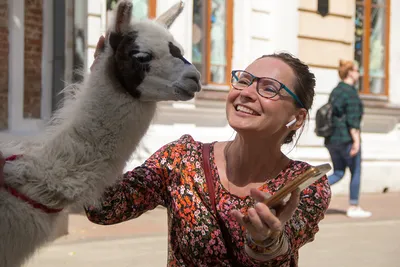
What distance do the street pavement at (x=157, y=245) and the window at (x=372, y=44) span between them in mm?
3868

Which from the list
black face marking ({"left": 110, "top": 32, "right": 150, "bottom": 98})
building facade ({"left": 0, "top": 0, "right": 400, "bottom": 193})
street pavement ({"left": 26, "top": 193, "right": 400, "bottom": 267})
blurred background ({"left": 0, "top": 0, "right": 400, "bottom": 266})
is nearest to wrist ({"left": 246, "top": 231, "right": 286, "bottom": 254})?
black face marking ({"left": 110, "top": 32, "right": 150, "bottom": 98})

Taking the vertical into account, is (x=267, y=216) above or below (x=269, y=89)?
below

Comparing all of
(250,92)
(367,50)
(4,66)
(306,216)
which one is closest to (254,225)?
(306,216)

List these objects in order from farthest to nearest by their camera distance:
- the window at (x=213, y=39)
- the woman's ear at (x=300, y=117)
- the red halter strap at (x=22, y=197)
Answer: the window at (x=213, y=39)
the woman's ear at (x=300, y=117)
the red halter strap at (x=22, y=197)

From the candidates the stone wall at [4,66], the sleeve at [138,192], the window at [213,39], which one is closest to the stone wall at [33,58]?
the stone wall at [4,66]

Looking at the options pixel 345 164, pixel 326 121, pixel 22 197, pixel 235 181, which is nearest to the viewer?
pixel 22 197

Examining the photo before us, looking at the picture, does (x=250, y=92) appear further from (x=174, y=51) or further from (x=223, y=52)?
(x=223, y=52)

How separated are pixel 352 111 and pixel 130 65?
547 cm

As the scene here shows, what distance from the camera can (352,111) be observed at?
24.6ft

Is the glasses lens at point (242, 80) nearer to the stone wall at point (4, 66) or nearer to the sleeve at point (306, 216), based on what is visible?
the sleeve at point (306, 216)

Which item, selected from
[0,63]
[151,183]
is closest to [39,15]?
[0,63]

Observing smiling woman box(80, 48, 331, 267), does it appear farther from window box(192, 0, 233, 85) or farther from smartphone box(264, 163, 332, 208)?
window box(192, 0, 233, 85)

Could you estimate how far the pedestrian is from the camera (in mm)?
7492

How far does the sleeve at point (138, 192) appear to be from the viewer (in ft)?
8.11
